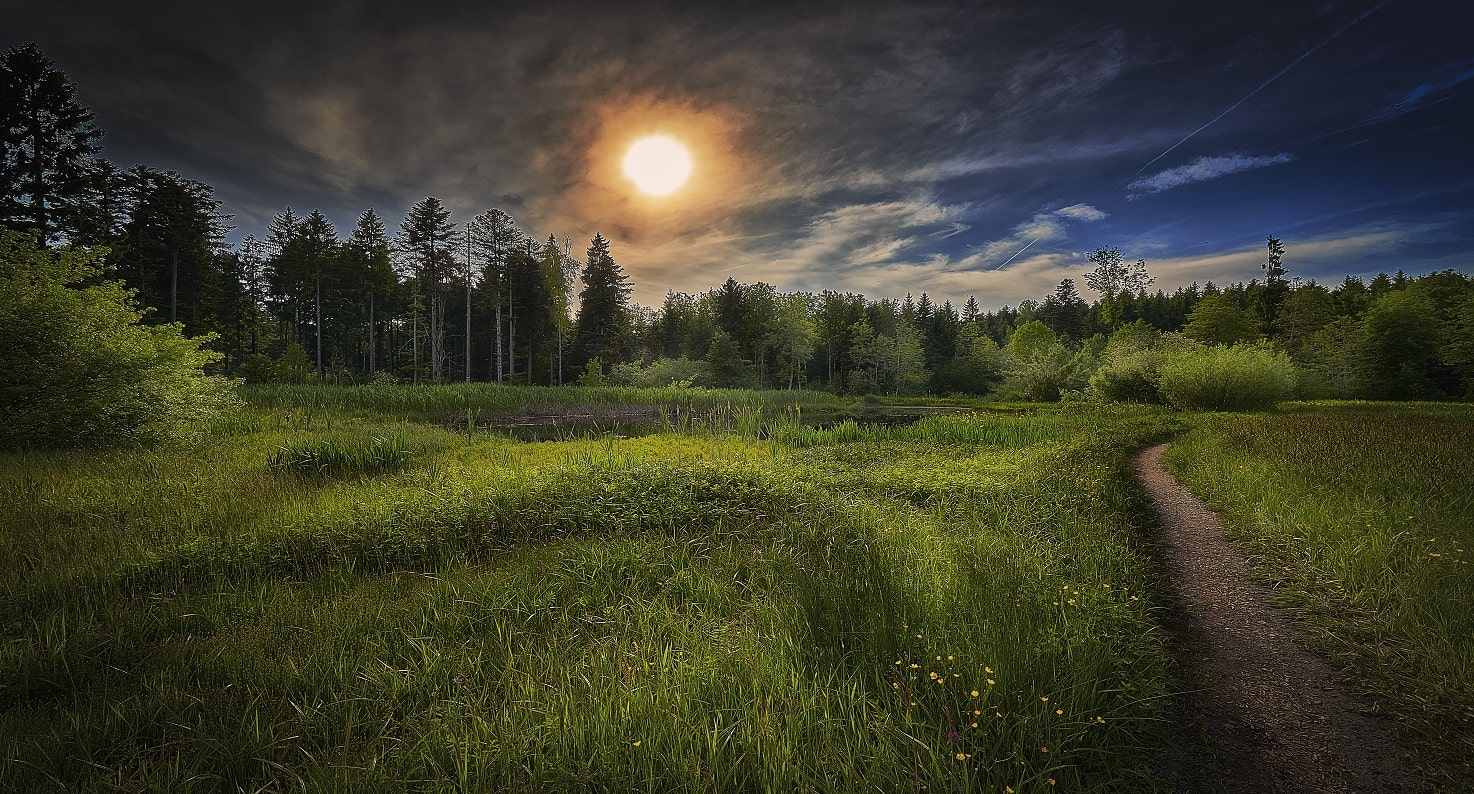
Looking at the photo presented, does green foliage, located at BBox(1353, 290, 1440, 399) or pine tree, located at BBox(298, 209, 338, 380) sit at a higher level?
pine tree, located at BBox(298, 209, 338, 380)

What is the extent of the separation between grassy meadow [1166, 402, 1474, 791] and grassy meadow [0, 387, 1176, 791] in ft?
3.31

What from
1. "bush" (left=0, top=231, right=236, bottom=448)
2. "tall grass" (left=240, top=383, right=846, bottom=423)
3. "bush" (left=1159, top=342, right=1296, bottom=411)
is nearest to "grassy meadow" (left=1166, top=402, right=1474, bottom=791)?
"bush" (left=1159, top=342, right=1296, bottom=411)

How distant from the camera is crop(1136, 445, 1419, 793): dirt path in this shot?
2373 mm

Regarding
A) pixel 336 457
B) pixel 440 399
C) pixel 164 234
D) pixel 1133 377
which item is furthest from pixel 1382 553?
pixel 164 234

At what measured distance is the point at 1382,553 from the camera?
13.6 ft

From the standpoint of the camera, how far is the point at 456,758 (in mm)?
2059

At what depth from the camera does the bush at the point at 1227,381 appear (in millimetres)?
18938

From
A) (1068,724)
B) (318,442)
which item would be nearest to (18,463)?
(318,442)

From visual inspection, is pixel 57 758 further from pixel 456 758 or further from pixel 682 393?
pixel 682 393

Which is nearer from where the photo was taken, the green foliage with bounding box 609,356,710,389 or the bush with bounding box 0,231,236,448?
the bush with bounding box 0,231,236,448

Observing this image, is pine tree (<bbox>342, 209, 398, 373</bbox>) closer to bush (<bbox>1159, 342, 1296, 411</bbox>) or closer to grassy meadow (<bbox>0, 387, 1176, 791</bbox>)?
grassy meadow (<bbox>0, 387, 1176, 791</bbox>)

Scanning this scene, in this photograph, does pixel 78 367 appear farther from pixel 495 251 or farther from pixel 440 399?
pixel 495 251

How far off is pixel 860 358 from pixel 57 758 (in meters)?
62.5

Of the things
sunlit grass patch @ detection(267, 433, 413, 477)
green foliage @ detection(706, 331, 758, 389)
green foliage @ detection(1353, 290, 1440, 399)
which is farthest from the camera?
green foliage @ detection(706, 331, 758, 389)
